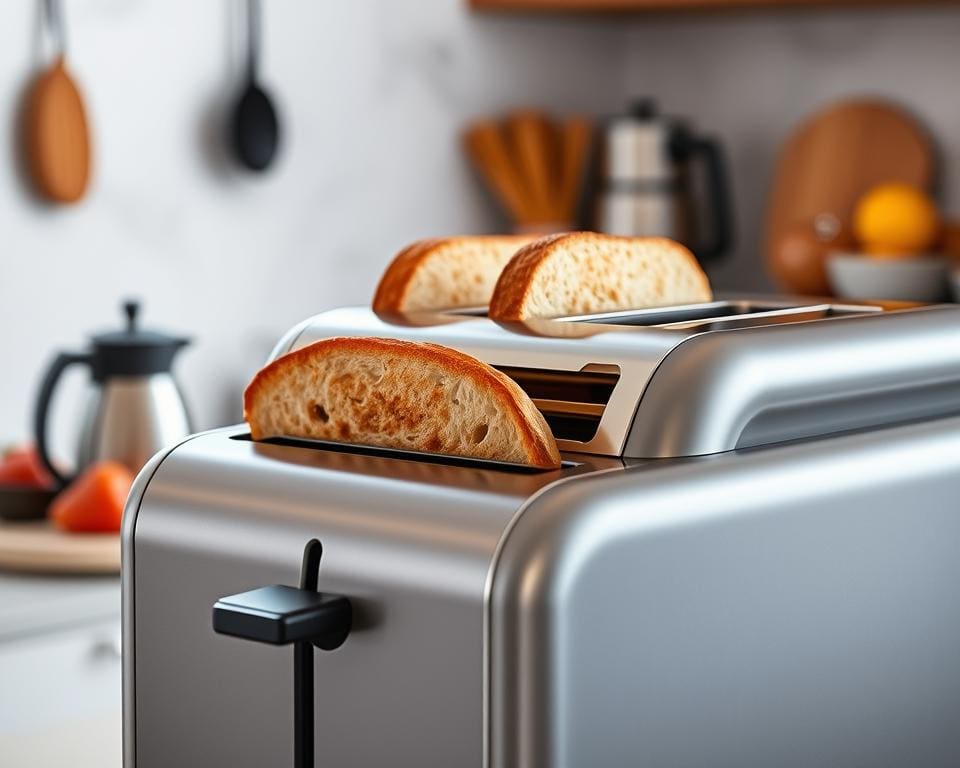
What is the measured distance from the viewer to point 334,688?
447mm

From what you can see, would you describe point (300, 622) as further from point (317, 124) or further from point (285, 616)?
point (317, 124)

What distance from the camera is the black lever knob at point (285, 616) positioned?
415mm

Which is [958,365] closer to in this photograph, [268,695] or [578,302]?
[578,302]

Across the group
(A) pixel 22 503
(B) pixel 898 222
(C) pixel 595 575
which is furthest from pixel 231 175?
(C) pixel 595 575

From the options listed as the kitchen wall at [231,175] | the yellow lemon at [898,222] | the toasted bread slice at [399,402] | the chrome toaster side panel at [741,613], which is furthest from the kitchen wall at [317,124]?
the chrome toaster side panel at [741,613]

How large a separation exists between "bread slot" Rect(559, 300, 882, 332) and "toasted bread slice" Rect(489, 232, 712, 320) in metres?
0.02

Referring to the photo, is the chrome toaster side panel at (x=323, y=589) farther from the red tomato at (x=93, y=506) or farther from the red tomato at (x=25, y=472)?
the red tomato at (x=25, y=472)

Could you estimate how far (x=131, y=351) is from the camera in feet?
4.54

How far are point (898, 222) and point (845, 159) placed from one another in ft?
0.72

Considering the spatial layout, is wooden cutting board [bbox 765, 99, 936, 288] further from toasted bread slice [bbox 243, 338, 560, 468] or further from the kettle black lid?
toasted bread slice [bbox 243, 338, 560, 468]

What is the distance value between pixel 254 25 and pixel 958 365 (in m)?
1.35

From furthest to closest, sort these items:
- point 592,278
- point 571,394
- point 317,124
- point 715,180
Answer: point 715,180 → point 317,124 → point 592,278 → point 571,394

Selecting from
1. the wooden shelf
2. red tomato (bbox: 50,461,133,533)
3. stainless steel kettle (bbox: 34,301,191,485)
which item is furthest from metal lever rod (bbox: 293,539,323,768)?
the wooden shelf

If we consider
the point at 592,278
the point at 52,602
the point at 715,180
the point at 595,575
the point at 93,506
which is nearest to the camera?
the point at 595,575
